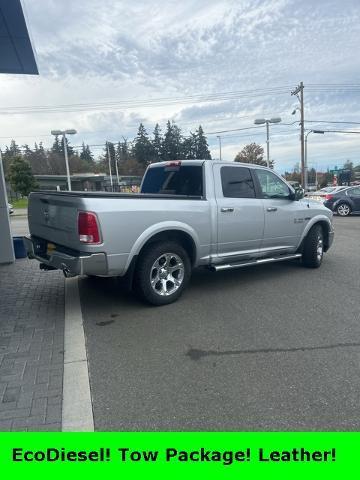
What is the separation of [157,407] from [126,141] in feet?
304

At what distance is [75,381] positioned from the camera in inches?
129

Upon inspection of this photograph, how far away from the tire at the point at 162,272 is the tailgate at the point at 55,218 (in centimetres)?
94

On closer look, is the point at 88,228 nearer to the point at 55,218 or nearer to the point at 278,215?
the point at 55,218

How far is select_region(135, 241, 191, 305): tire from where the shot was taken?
4895 mm

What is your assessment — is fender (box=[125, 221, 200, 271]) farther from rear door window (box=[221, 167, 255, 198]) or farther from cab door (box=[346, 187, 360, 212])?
cab door (box=[346, 187, 360, 212])

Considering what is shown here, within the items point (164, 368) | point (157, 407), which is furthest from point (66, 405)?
point (164, 368)

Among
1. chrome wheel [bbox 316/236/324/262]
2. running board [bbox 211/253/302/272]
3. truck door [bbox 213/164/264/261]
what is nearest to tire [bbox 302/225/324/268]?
chrome wheel [bbox 316/236/324/262]

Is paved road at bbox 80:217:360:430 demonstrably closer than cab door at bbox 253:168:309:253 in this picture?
Yes

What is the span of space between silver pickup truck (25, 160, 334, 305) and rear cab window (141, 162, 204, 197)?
0.06 ft

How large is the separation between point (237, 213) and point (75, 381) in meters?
3.54

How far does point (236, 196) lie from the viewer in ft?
19.2

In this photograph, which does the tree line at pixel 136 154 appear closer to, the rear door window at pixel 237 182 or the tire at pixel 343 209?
the tire at pixel 343 209

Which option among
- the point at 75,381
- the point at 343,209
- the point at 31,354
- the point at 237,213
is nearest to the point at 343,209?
the point at 343,209
